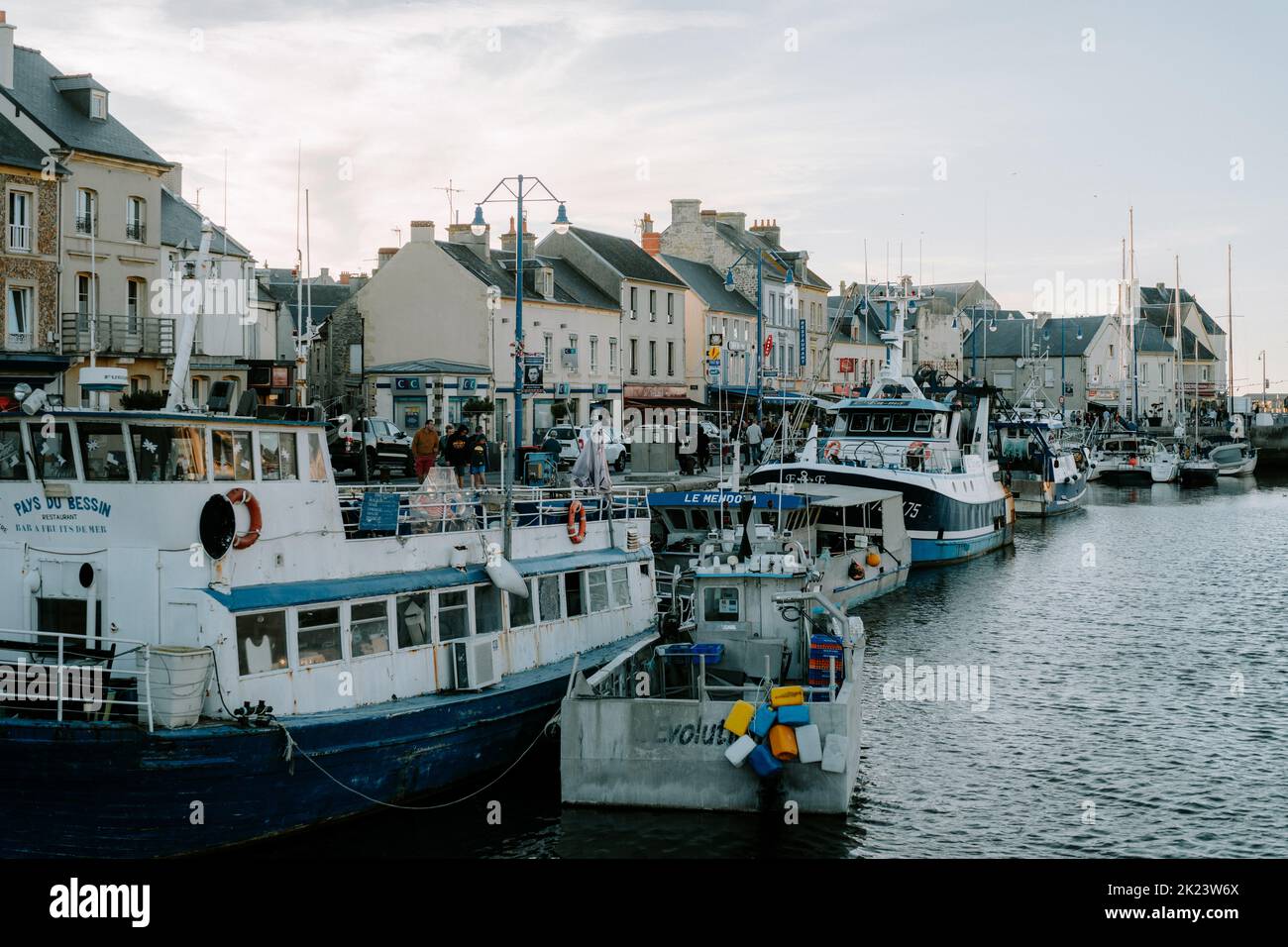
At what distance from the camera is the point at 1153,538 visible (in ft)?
181

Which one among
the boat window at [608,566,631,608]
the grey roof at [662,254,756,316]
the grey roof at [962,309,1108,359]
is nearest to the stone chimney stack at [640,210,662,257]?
the grey roof at [662,254,756,316]

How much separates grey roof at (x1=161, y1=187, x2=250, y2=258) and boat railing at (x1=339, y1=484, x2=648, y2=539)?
31.4 metres

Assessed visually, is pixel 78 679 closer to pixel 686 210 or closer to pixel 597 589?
pixel 597 589

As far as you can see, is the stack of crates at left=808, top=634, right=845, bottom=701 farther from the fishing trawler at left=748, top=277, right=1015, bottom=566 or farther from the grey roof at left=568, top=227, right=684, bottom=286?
the grey roof at left=568, top=227, right=684, bottom=286

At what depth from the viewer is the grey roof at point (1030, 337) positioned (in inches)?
4717

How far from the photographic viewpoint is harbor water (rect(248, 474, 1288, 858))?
701 inches

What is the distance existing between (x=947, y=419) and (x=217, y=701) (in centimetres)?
3830

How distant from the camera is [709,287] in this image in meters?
79.7

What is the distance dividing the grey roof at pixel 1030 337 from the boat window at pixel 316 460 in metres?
108

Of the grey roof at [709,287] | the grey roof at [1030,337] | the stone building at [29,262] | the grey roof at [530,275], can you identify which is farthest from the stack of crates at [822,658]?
the grey roof at [1030,337]

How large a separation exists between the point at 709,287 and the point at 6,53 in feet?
146

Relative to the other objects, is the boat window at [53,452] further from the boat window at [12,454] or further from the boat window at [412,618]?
the boat window at [412,618]

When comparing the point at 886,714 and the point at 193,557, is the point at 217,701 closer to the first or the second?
the point at 193,557
